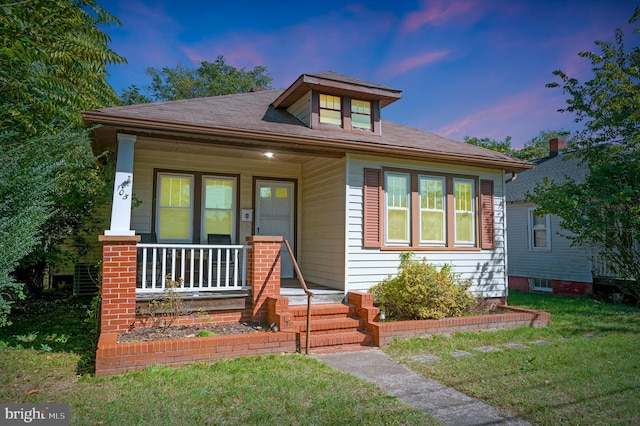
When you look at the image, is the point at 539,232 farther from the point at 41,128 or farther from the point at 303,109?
the point at 41,128

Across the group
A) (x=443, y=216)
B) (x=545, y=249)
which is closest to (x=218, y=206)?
(x=443, y=216)

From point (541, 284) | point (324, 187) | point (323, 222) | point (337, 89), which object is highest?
point (337, 89)

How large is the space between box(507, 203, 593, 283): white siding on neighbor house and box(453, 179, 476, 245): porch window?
4.91 meters

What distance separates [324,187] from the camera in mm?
8516

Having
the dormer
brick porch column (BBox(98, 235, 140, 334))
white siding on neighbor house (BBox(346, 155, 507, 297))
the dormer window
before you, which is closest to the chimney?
white siding on neighbor house (BBox(346, 155, 507, 297))

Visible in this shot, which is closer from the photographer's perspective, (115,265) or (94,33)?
(115,265)

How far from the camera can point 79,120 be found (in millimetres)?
8812

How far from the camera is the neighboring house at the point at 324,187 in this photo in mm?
7613

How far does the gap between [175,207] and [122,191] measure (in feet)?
8.11

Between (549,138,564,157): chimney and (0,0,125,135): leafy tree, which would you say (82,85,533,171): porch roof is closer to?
(0,0,125,135): leafy tree

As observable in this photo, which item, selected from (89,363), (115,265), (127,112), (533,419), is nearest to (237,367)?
(89,363)

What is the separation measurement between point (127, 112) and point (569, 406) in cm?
681

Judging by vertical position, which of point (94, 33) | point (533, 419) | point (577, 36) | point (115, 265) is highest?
point (577, 36)

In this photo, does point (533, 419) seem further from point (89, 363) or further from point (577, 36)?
point (577, 36)
